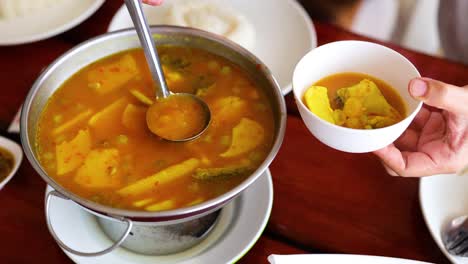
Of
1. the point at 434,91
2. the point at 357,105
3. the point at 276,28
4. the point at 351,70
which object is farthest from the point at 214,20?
the point at 434,91

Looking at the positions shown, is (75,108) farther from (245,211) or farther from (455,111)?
(455,111)

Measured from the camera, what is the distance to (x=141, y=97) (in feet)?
4.15

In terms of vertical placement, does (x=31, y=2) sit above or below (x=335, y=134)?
below

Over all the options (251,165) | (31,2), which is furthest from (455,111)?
(31,2)

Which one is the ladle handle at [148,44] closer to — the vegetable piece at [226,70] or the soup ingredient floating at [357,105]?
the vegetable piece at [226,70]

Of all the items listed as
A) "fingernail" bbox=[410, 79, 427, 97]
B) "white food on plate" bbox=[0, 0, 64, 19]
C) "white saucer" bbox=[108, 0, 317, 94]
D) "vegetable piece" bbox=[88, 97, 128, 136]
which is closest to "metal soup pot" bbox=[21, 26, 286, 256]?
"vegetable piece" bbox=[88, 97, 128, 136]

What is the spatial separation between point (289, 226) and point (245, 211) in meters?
0.11

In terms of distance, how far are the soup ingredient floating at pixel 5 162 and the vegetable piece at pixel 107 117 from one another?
29 cm

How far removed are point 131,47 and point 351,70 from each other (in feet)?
1.80

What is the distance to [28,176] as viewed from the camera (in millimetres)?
1327

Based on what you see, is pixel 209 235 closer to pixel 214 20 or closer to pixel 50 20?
pixel 214 20

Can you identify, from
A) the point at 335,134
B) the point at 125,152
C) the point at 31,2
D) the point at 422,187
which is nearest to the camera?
the point at 335,134

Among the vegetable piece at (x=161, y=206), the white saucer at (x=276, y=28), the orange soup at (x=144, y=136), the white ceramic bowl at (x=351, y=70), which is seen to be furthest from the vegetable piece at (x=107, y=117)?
the white saucer at (x=276, y=28)

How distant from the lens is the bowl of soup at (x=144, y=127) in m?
1.07
